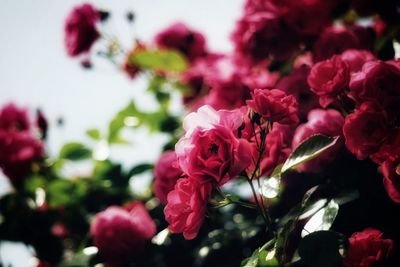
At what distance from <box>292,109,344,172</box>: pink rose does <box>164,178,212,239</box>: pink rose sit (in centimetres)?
31

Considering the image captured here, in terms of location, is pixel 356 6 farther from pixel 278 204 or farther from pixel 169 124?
pixel 169 124

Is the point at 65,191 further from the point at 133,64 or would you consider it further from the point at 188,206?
the point at 188,206

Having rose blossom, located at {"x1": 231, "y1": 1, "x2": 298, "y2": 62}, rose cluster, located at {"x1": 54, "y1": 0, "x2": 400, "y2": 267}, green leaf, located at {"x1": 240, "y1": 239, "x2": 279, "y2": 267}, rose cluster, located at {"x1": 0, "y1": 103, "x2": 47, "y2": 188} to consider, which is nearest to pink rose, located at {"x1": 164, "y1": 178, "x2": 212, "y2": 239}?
rose cluster, located at {"x1": 54, "y1": 0, "x2": 400, "y2": 267}

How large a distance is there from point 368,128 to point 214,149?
29 cm

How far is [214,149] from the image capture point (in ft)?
2.16

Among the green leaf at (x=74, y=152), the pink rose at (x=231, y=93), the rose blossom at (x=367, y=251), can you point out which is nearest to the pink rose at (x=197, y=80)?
the pink rose at (x=231, y=93)

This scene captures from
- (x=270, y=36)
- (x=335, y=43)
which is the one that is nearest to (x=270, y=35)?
(x=270, y=36)

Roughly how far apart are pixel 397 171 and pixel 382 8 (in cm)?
77

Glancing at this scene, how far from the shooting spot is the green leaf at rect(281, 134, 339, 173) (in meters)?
0.71

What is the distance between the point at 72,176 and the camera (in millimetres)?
1706

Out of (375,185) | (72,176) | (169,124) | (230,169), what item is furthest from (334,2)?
(72,176)

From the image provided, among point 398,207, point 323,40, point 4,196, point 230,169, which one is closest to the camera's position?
point 230,169

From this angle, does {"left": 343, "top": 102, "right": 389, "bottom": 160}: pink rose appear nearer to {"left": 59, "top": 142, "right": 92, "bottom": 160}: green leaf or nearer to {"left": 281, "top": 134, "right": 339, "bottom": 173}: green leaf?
{"left": 281, "top": 134, "right": 339, "bottom": 173}: green leaf

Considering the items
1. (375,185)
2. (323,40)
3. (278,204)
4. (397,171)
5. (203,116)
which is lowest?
(278,204)
